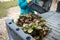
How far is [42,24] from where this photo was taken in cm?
169

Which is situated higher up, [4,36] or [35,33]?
[35,33]

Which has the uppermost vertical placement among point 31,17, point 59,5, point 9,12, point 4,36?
point 59,5

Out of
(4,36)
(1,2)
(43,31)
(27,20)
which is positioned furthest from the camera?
(1,2)

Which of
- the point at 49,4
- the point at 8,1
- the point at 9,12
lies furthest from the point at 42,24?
the point at 8,1

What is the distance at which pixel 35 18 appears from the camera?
1.87 metres

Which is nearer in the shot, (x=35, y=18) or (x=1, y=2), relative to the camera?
(x=35, y=18)

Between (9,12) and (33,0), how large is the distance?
5.95 metres

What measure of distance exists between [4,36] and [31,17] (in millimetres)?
3413

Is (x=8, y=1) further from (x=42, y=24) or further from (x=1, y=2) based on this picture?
(x=42, y=24)

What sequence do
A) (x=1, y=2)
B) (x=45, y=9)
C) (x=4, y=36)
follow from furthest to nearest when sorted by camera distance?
(x=1, y=2), (x=4, y=36), (x=45, y=9)

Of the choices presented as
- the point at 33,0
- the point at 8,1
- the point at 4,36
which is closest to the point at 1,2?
the point at 8,1

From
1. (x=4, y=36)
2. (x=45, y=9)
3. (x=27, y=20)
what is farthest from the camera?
(x=4, y=36)

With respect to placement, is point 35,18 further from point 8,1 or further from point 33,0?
point 8,1

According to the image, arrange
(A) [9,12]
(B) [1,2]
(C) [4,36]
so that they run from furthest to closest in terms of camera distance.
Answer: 1. (B) [1,2]
2. (A) [9,12]
3. (C) [4,36]
